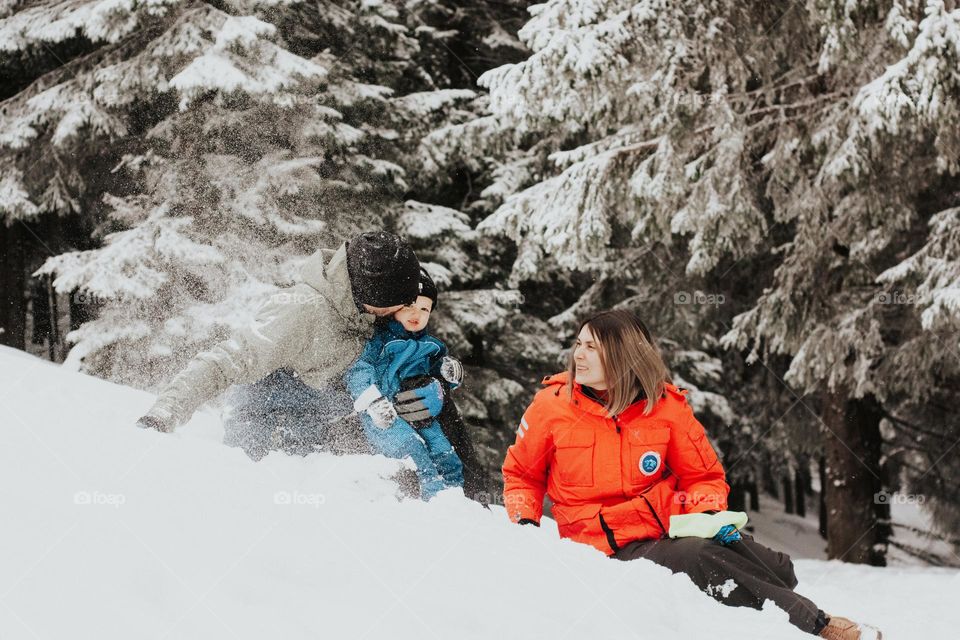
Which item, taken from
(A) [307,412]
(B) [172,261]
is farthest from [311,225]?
(A) [307,412]

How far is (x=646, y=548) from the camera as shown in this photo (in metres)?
3.17

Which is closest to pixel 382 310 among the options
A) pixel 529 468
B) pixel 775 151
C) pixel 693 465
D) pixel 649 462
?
pixel 529 468

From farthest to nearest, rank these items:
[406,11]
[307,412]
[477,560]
→ [406,11]
[307,412]
[477,560]

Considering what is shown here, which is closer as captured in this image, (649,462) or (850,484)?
(649,462)

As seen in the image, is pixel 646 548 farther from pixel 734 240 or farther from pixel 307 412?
pixel 734 240

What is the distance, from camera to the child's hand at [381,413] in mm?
3668

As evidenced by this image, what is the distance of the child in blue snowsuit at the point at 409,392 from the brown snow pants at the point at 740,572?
1.13 m

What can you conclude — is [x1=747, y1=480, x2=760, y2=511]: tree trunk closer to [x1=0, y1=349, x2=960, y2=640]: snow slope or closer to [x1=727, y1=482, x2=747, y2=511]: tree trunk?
[x1=727, y1=482, x2=747, y2=511]: tree trunk

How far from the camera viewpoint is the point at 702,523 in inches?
120

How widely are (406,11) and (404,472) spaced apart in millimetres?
8213

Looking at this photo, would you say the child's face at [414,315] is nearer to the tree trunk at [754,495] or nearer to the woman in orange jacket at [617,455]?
the woman in orange jacket at [617,455]

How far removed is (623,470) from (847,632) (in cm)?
96

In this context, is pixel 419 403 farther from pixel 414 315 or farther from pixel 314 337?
pixel 314 337

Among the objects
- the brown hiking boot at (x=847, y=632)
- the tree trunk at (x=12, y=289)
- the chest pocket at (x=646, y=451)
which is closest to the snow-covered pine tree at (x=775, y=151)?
the chest pocket at (x=646, y=451)
